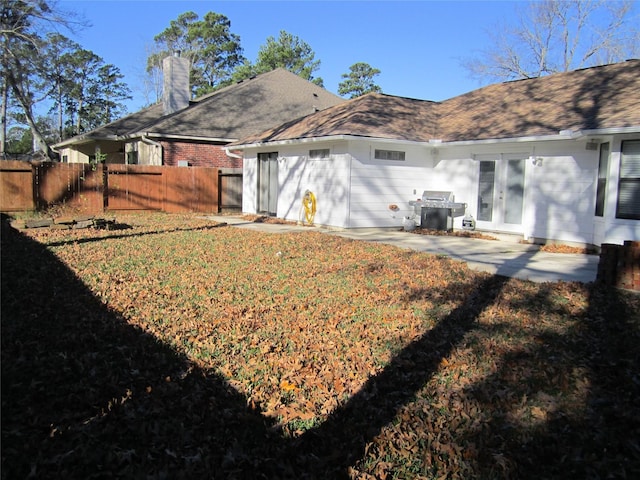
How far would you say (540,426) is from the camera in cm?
343

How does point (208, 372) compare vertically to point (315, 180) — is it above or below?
below

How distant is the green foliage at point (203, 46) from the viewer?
167 feet

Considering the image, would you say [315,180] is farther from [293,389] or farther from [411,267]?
[293,389]

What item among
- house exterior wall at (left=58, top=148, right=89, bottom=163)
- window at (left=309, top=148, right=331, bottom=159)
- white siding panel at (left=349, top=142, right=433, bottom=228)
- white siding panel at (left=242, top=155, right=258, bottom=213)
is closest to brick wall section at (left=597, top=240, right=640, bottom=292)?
white siding panel at (left=349, top=142, right=433, bottom=228)

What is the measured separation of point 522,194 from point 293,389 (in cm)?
1086

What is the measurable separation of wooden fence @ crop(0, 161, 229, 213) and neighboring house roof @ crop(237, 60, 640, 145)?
284cm

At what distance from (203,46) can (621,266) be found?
169 ft

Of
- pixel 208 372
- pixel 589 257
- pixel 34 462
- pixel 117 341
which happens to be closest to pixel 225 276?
pixel 117 341

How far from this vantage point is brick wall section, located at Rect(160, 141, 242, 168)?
2153cm

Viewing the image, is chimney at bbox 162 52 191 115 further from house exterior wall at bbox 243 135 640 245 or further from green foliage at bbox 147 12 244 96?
green foliage at bbox 147 12 244 96

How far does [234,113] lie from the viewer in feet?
79.2

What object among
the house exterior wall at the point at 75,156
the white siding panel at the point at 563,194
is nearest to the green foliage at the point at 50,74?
the house exterior wall at the point at 75,156

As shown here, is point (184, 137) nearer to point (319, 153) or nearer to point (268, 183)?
point (268, 183)

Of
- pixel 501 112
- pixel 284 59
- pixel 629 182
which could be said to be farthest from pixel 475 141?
pixel 284 59
